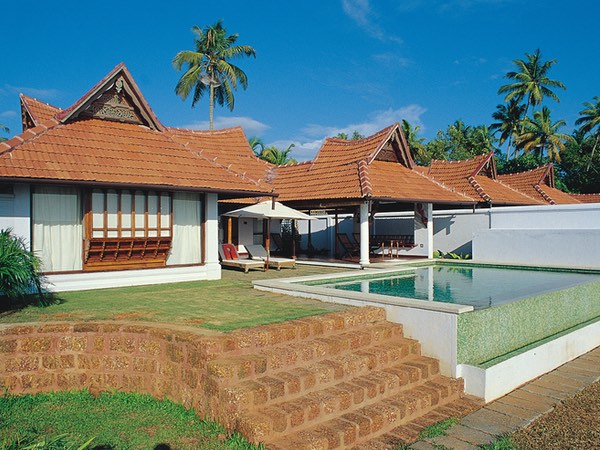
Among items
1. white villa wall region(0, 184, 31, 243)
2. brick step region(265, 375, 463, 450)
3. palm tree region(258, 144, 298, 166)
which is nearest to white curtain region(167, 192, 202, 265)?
white villa wall region(0, 184, 31, 243)

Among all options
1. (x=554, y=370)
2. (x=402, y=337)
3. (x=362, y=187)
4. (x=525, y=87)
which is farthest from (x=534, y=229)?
(x=525, y=87)

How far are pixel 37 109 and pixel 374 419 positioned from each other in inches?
471

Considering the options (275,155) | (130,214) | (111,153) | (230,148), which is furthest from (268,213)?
(275,155)

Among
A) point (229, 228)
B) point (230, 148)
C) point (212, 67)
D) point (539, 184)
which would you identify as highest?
point (212, 67)

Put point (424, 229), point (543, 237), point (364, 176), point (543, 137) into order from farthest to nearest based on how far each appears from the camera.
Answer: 1. point (543, 137)
2. point (424, 229)
3. point (543, 237)
4. point (364, 176)

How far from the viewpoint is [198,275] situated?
13.1 metres

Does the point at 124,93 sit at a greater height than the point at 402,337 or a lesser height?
greater

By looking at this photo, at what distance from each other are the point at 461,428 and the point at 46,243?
923 cm

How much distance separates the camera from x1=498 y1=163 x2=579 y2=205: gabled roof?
28625mm

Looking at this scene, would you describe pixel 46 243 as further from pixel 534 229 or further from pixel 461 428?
pixel 534 229

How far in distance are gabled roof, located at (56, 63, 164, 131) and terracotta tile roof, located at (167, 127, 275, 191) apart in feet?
23.3

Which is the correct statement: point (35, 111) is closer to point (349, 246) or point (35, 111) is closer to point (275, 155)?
point (349, 246)

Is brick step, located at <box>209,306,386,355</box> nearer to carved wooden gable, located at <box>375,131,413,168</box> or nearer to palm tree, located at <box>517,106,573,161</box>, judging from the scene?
carved wooden gable, located at <box>375,131,413,168</box>

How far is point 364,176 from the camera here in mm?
17000
